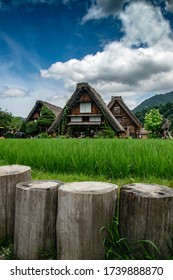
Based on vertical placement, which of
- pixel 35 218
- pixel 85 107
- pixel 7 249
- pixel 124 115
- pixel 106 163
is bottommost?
pixel 7 249

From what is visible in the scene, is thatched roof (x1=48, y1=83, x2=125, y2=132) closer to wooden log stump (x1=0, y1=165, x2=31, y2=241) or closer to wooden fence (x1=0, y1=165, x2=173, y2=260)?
wooden log stump (x1=0, y1=165, x2=31, y2=241)

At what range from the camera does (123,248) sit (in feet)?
4.53

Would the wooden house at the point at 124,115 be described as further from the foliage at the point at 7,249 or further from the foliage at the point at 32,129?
the foliage at the point at 7,249

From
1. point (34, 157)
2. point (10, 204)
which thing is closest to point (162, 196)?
point (10, 204)

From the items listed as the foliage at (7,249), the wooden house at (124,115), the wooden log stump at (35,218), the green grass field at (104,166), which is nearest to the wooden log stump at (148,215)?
the wooden log stump at (35,218)

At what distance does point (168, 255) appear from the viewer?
1.37m

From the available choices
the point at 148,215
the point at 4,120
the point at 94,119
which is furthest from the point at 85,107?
the point at 148,215

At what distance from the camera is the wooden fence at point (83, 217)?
1.29 meters

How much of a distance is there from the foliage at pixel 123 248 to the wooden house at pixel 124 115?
26557 millimetres

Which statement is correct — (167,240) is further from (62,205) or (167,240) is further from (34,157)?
(34,157)

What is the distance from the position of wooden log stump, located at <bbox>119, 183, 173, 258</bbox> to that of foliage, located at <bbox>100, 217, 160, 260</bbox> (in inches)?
1.0

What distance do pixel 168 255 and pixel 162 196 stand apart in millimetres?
328

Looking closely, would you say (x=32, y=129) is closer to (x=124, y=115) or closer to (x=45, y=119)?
(x=45, y=119)

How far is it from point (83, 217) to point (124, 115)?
2739 cm
